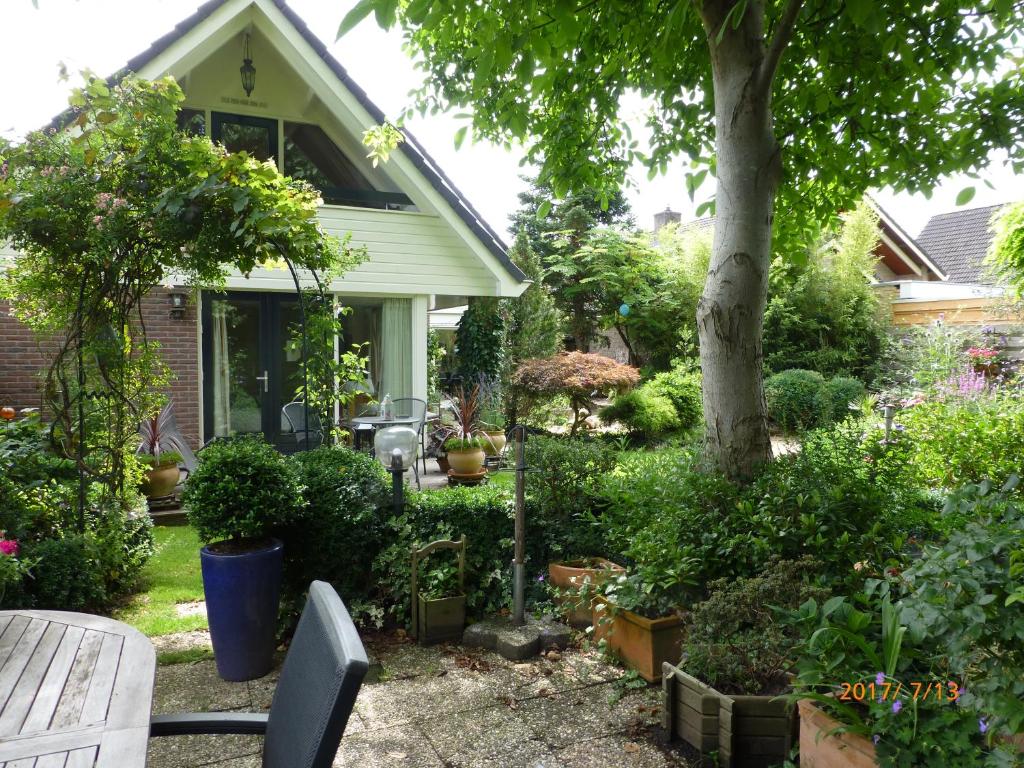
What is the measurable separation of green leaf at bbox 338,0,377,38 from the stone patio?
2727 millimetres

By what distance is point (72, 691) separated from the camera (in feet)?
5.82

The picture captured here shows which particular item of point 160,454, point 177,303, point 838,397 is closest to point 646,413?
point 838,397

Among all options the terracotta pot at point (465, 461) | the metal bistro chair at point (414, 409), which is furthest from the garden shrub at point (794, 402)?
the metal bistro chair at point (414, 409)

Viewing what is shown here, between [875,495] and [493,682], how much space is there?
6.88 ft

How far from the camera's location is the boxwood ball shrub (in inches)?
146

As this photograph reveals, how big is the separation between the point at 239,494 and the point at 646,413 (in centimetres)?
877

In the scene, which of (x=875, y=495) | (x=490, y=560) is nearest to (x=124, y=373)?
(x=490, y=560)

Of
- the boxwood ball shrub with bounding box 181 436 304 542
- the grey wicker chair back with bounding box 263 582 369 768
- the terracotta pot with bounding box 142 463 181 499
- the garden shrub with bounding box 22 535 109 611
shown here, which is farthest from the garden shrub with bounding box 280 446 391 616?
the terracotta pot with bounding box 142 463 181 499

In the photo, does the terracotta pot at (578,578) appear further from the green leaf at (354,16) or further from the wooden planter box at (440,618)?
the green leaf at (354,16)

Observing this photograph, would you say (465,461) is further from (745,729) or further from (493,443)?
(745,729)

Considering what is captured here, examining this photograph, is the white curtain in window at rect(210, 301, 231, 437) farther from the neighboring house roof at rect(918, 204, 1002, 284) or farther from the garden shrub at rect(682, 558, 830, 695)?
the neighboring house roof at rect(918, 204, 1002, 284)

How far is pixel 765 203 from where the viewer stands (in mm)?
3797

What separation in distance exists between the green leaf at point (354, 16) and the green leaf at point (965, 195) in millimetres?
3565

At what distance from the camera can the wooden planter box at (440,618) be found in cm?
418
